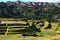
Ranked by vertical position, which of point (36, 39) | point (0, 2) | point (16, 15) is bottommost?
point (36, 39)

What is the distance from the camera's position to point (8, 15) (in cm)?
3372

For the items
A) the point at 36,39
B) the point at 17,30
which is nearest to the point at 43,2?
the point at 17,30

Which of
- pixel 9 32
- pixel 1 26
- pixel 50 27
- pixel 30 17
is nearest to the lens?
pixel 9 32

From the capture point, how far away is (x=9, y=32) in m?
18.8

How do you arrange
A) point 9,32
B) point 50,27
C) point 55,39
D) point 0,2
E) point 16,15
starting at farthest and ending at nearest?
1. point 0,2
2. point 16,15
3. point 50,27
4. point 9,32
5. point 55,39

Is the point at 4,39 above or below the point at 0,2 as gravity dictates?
below

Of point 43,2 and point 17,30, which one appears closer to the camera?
point 17,30

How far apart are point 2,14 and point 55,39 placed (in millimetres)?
20173

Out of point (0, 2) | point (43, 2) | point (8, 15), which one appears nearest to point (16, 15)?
point (8, 15)

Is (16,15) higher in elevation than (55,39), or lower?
higher

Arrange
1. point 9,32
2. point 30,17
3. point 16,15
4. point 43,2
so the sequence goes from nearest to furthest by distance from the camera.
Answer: point 9,32, point 30,17, point 16,15, point 43,2

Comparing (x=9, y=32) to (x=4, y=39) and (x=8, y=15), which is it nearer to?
(x=4, y=39)

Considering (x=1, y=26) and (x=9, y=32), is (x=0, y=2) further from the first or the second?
(x=9, y=32)

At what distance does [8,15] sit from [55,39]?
20.1m
